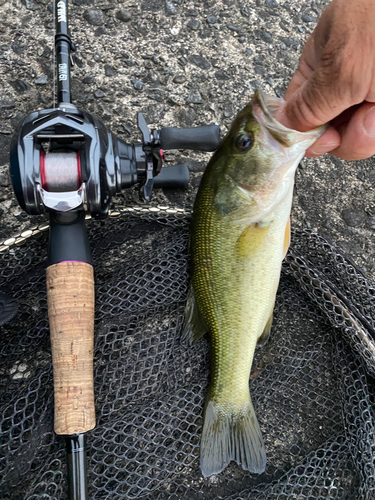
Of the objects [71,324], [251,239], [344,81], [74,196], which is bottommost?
[71,324]

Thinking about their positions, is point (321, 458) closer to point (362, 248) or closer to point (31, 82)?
point (362, 248)

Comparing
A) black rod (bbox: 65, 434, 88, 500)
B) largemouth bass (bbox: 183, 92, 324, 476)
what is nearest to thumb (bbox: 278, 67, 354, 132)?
largemouth bass (bbox: 183, 92, 324, 476)

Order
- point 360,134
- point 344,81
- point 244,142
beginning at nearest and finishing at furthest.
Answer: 1. point 344,81
2. point 360,134
3. point 244,142

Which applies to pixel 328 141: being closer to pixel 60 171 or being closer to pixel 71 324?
pixel 60 171

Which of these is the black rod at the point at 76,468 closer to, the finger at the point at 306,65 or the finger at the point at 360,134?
the finger at the point at 360,134

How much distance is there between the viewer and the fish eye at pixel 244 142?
184 centimetres

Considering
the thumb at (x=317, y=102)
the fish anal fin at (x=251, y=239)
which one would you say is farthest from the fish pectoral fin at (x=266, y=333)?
the thumb at (x=317, y=102)

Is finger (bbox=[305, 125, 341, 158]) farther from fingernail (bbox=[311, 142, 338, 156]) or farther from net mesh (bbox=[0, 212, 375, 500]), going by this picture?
net mesh (bbox=[0, 212, 375, 500])

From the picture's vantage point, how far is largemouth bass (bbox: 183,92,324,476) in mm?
1909

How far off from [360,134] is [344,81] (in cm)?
33

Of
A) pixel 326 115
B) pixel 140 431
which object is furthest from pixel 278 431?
pixel 326 115

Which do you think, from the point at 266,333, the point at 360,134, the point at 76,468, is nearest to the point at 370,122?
the point at 360,134

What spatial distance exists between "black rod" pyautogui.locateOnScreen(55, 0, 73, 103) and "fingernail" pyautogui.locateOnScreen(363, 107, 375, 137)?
144cm

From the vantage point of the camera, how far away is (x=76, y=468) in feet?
5.34
